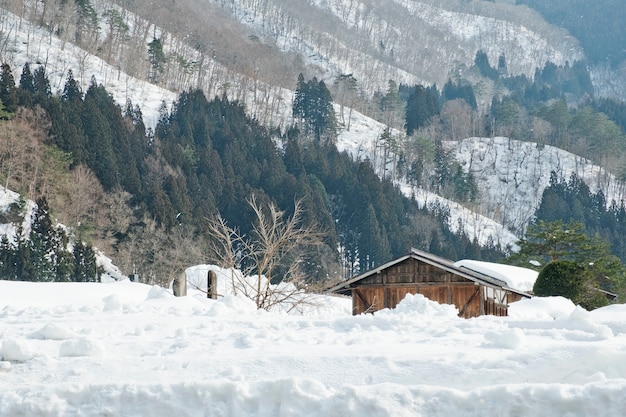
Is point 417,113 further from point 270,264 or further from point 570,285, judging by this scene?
point 270,264

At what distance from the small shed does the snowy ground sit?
18523 millimetres

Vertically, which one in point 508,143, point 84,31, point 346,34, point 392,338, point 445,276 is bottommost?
point 392,338

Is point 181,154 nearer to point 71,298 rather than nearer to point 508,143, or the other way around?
point 71,298

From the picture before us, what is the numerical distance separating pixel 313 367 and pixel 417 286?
21.7 m

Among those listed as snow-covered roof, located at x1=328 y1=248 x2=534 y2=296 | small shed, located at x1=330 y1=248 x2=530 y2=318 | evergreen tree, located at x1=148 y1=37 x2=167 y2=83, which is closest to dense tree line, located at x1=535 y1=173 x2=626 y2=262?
evergreen tree, located at x1=148 y1=37 x2=167 y2=83

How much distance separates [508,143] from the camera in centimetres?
11794

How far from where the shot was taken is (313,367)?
780 cm

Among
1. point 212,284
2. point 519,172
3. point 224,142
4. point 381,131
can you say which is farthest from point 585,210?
point 212,284

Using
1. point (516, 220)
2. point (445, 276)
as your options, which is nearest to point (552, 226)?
point (445, 276)

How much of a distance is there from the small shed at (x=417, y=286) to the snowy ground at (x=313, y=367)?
18.5 metres

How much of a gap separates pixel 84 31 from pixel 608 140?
7268cm

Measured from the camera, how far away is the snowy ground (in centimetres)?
660

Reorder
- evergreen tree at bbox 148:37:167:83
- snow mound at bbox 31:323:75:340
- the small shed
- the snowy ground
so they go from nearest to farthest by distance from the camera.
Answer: the snowy ground < snow mound at bbox 31:323:75:340 < the small shed < evergreen tree at bbox 148:37:167:83

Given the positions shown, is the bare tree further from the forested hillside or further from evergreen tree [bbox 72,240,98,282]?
evergreen tree [bbox 72,240,98,282]
